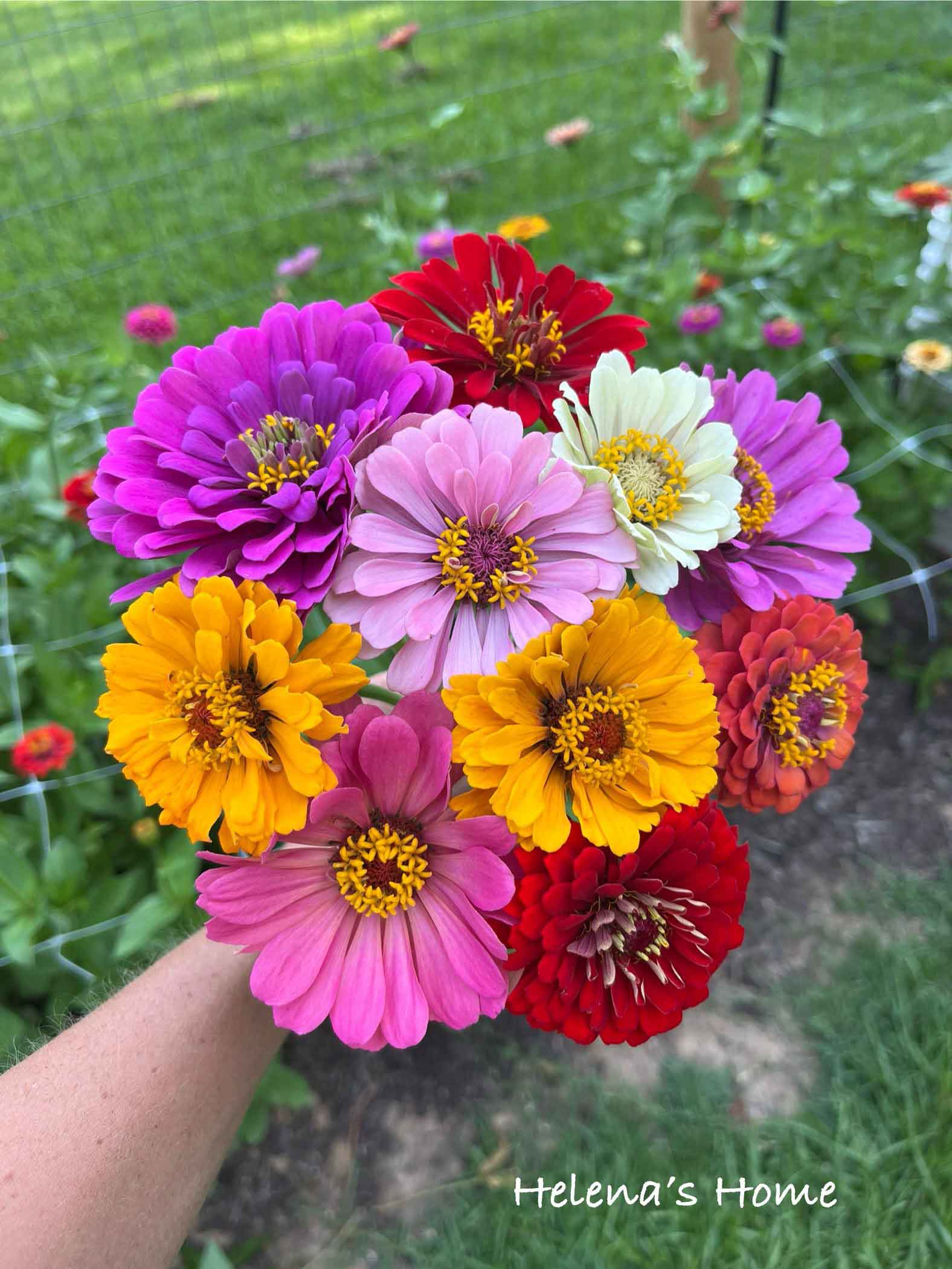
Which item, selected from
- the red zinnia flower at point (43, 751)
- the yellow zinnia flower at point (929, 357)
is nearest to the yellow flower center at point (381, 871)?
the red zinnia flower at point (43, 751)

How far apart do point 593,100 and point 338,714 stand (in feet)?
9.64

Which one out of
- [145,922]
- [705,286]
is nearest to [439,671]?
[145,922]

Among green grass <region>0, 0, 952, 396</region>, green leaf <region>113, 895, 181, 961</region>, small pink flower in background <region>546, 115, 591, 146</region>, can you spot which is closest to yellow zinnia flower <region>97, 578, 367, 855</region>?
green leaf <region>113, 895, 181, 961</region>

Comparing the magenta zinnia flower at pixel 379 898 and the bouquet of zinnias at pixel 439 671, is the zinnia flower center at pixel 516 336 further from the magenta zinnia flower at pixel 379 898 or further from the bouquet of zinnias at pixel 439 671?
the magenta zinnia flower at pixel 379 898

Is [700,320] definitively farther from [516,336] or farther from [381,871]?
[381,871]

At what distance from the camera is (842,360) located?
166cm

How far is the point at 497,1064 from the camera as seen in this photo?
1.23 metres

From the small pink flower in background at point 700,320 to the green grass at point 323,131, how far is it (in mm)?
603

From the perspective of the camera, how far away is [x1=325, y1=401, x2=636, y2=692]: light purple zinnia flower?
54 cm

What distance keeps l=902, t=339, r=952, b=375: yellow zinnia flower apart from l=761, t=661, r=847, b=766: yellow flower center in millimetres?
983

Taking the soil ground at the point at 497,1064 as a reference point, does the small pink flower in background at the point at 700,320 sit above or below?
above

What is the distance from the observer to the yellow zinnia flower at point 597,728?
0.52m

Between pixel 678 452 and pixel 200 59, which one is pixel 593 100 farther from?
pixel 678 452

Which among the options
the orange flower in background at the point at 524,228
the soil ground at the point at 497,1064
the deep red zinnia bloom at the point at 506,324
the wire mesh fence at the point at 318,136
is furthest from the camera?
the wire mesh fence at the point at 318,136
